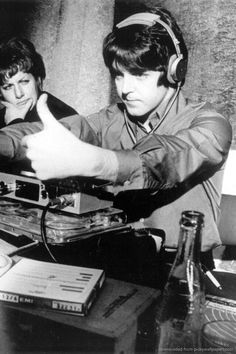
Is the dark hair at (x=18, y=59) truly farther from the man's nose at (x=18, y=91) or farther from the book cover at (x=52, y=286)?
the book cover at (x=52, y=286)

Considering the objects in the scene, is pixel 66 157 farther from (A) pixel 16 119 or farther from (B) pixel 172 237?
(A) pixel 16 119

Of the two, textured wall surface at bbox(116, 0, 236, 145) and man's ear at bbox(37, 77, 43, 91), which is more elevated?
textured wall surface at bbox(116, 0, 236, 145)

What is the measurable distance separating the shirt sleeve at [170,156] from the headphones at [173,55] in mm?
258

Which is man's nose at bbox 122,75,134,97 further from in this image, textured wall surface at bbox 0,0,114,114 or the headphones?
textured wall surface at bbox 0,0,114,114

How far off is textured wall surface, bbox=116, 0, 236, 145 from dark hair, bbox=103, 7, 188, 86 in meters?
0.37

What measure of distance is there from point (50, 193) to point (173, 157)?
332mm

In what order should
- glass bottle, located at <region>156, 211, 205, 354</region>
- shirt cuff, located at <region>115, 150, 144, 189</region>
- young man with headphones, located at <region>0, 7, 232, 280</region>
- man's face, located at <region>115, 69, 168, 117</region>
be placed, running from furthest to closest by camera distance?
man's face, located at <region>115, 69, 168, 117</region>, young man with headphones, located at <region>0, 7, 232, 280</region>, shirt cuff, located at <region>115, 150, 144, 189</region>, glass bottle, located at <region>156, 211, 205, 354</region>

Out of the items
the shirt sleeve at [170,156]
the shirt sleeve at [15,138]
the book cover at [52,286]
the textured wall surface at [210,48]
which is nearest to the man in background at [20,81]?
the shirt sleeve at [15,138]

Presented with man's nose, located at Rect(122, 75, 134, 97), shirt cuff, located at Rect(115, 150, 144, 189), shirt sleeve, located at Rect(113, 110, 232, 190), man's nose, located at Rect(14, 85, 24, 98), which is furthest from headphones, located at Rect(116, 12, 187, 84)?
man's nose, located at Rect(14, 85, 24, 98)

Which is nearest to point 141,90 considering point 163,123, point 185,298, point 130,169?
point 163,123

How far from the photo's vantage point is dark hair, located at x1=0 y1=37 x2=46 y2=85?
1.80 metres

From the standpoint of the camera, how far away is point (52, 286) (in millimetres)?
541

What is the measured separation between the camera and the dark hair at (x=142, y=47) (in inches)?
48.2

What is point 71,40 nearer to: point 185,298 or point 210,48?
point 210,48
